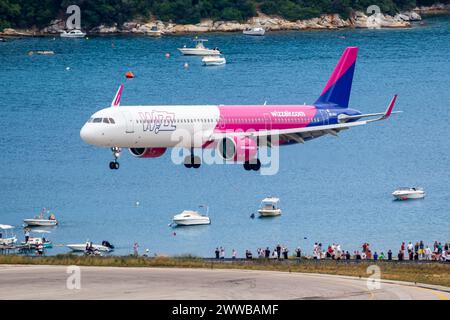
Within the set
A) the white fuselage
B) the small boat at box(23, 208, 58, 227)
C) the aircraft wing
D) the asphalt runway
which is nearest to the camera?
the asphalt runway

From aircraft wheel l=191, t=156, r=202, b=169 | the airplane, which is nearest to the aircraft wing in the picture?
the airplane

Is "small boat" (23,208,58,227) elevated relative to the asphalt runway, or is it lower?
elevated

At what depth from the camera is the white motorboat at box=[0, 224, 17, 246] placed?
523 feet

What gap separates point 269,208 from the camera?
178250 mm

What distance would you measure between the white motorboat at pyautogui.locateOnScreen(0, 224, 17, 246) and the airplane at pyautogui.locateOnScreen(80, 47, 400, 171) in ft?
132

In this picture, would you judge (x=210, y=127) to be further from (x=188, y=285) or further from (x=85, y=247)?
(x=85, y=247)

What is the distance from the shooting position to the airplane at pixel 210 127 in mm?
115625

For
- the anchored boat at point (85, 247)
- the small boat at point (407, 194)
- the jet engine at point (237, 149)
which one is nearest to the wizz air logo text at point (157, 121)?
the jet engine at point (237, 149)

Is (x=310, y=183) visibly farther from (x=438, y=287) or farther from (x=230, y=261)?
(x=438, y=287)

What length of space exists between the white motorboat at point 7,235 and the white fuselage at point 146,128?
45.6m

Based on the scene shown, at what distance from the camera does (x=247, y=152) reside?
12031cm

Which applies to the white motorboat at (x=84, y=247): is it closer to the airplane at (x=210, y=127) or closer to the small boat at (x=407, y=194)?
the airplane at (x=210, y=127)

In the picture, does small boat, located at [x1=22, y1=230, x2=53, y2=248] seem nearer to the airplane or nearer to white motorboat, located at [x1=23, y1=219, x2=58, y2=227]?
white motorboat, located at [x1=23, y1=219, x2=58, y2=227]
